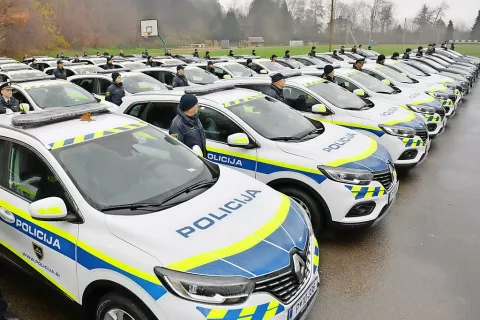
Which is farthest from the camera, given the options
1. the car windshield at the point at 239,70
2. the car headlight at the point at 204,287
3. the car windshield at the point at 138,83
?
the car windshield at the point at 239,70

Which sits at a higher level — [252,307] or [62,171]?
[62,171]

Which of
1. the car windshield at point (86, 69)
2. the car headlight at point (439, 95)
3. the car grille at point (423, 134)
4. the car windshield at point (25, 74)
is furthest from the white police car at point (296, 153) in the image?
the car windshield at point (86, 69)

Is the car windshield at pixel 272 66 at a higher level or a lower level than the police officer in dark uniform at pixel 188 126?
higher

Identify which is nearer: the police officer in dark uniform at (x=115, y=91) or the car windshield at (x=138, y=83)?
the police officer in dark uniform at (x=115, y=91)

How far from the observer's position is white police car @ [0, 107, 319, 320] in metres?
2.31

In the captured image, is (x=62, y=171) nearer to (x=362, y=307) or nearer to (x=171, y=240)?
(x=171, y=240)

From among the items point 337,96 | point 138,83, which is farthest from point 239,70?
point 337,96

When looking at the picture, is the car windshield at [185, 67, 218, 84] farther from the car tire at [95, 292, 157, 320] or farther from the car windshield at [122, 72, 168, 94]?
the car tire at [95, 292, 157, 320]

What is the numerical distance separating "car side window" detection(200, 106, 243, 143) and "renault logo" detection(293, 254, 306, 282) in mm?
2245

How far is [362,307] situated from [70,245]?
2404mm

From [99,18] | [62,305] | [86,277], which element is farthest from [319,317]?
[99,18]

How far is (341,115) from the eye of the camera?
20.8 feet

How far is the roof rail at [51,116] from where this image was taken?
3258 millimetres

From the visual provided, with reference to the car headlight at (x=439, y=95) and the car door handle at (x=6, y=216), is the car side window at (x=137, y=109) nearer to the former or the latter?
the car door handle at (x=6, y=216)
